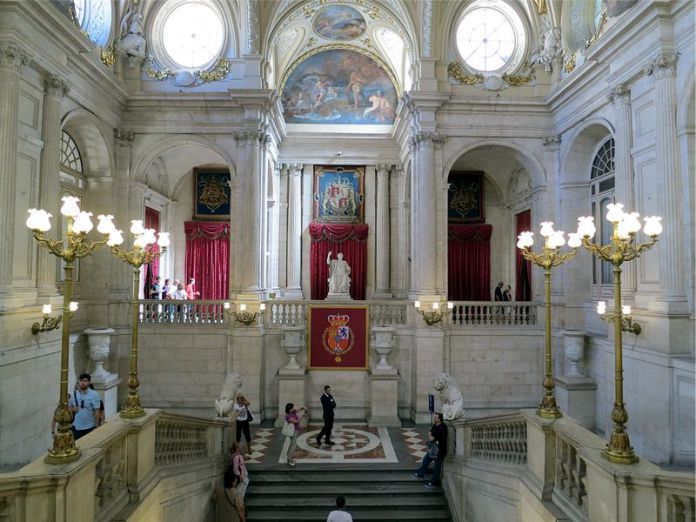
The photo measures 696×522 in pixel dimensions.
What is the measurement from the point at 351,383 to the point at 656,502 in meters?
9.65

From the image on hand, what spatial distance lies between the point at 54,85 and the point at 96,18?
3734mm

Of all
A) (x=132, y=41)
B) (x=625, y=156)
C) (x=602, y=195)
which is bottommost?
(x=602, y=195)

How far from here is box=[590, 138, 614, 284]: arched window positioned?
43.2ft

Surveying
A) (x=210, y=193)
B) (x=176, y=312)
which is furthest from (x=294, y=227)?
(x=176, y=312)

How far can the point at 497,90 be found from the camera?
15.1m

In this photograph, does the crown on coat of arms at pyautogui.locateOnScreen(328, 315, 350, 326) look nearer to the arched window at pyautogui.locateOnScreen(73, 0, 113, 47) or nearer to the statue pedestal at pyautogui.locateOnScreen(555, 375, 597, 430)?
the statue pedestal at pyautogui.locateOnScreen(555, 375, 597, 430)

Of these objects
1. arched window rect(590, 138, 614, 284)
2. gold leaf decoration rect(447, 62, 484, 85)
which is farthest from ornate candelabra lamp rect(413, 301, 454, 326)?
gold leaf decoration rect(447, 62, 484, 85)

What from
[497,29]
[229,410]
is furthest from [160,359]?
[497,29]

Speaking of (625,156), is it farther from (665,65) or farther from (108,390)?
(108,390)

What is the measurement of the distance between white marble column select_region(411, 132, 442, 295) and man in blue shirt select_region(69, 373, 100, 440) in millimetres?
8920

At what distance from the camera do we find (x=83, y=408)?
796 cm

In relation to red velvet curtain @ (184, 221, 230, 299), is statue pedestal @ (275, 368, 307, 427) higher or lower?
lower

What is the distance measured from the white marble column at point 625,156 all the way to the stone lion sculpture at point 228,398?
8.82 m

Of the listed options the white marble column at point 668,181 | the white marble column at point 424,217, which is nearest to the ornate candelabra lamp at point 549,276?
the white marble column at point 668,181
